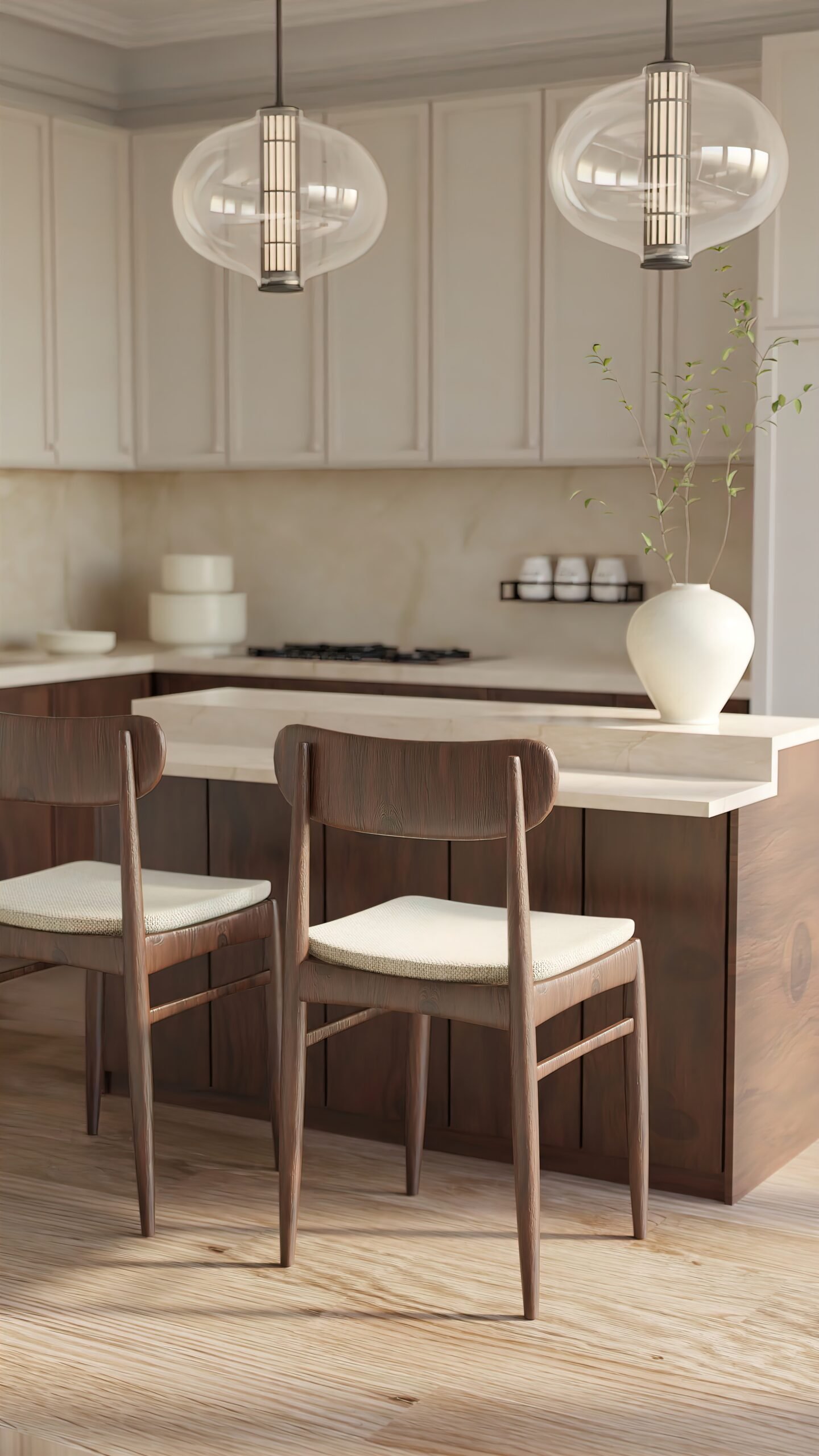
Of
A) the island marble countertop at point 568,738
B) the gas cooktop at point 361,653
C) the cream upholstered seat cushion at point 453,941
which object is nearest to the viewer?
the cream upholstered seat cushion at point 453,941

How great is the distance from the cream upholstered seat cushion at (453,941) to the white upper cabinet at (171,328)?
9.69 feet

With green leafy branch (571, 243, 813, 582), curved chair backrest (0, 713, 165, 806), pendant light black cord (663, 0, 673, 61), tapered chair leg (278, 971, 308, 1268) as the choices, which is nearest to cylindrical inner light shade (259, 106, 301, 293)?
pendant light black cord (663, 0, 673, 61)

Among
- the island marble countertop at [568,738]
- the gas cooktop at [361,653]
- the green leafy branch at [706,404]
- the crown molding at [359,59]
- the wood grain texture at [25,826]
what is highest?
the crown molding at [359,59]

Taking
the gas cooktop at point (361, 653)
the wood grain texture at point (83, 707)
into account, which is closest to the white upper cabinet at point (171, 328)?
the gas cooktop at point (361, 653)

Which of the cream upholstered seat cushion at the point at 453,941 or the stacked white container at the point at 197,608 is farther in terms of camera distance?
the stacked white container at the point at 197,608

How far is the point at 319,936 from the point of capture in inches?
96.9

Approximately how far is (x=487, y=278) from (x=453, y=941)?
2.83 meters

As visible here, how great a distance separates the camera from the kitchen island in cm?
271

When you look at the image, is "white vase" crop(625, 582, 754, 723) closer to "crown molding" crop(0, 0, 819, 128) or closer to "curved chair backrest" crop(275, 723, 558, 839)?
"curved chair backrest" crop(275, 723, 558, 839)

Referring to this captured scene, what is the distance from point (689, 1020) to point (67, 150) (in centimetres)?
359

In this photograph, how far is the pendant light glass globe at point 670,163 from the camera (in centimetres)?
218

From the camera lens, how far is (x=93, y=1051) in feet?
10.2

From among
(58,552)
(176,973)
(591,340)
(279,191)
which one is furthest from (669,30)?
(58,552)

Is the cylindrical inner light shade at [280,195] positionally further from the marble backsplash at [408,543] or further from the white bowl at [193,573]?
the white bowl at [193,573]
